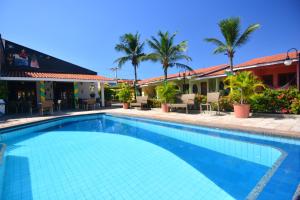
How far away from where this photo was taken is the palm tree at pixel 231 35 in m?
14.9

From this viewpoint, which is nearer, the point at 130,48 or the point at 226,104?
the point at 226,104

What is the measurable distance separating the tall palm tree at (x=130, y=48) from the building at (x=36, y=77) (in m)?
3.43

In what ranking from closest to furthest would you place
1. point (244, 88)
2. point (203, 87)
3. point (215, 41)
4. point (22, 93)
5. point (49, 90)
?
point (244, 88) → point (215, 41) → point (22, 93) → point (49, 90) → point (203, 87)

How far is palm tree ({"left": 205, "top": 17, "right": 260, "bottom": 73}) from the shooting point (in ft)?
48.8

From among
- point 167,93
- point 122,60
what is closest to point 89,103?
point 122,60

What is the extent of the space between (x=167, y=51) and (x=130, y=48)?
19.0 feet

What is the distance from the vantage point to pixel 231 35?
15.1m

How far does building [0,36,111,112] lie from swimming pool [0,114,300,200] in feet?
31.6

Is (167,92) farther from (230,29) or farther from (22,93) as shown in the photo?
(22,93)

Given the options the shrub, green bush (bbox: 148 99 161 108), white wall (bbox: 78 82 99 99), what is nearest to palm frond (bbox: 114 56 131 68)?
white wall (bbox: 78 82 99 99)

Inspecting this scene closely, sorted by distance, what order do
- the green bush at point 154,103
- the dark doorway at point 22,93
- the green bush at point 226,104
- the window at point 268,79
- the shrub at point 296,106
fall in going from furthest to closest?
1. the dark doorway at point 22,93
2. the window at point 268,79
3. the green bush at point 154,103
4. the green bush at point 226,104
5. the shrub at point 296,106

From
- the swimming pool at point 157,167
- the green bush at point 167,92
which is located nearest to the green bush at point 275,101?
the swimming pool at point 157,167

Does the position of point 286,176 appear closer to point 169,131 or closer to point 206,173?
point 206,173

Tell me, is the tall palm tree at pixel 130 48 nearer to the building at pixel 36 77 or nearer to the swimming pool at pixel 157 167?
the building at pixel 36 77
